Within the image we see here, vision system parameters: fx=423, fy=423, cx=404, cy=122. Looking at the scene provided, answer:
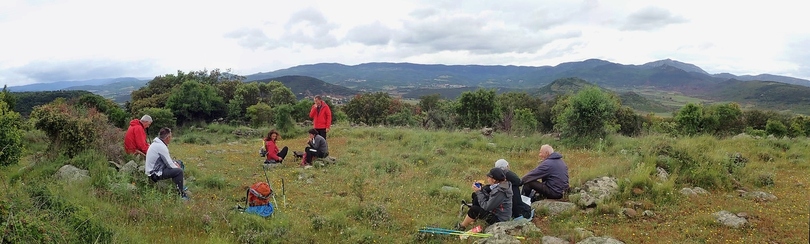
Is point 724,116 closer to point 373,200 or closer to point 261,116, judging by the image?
point 261,116

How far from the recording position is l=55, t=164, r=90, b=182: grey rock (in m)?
7.74

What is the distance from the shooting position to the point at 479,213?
6.96 m

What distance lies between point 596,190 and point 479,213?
2910mm

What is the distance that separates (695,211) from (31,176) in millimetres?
12033

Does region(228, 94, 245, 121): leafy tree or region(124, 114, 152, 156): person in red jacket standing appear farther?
region(228, 94, 245, 121): leafy tree

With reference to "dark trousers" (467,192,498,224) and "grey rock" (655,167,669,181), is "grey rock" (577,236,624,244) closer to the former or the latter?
"dark trousers" (467,192,498,224)

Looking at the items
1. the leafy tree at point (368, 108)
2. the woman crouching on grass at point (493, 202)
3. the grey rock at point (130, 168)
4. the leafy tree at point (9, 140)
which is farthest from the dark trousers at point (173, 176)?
the leafy tree at point (368, 108)

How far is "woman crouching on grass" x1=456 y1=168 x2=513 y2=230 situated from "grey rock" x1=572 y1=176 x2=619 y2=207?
1739 mm

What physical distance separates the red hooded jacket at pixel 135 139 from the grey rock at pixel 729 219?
1154 cm

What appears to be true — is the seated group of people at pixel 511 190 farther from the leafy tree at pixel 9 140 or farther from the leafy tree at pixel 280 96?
the leafy tree at pixel 280 96

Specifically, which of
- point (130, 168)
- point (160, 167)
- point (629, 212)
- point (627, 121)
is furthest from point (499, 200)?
point (627, 121)

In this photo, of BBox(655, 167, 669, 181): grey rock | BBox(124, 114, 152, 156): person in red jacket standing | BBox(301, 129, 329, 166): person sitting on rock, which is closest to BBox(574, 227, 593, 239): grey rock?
BBox(655, 167, 669, 181): grey rock

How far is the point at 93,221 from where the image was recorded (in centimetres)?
499

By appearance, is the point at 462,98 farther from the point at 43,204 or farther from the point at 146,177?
the point at 43,204
